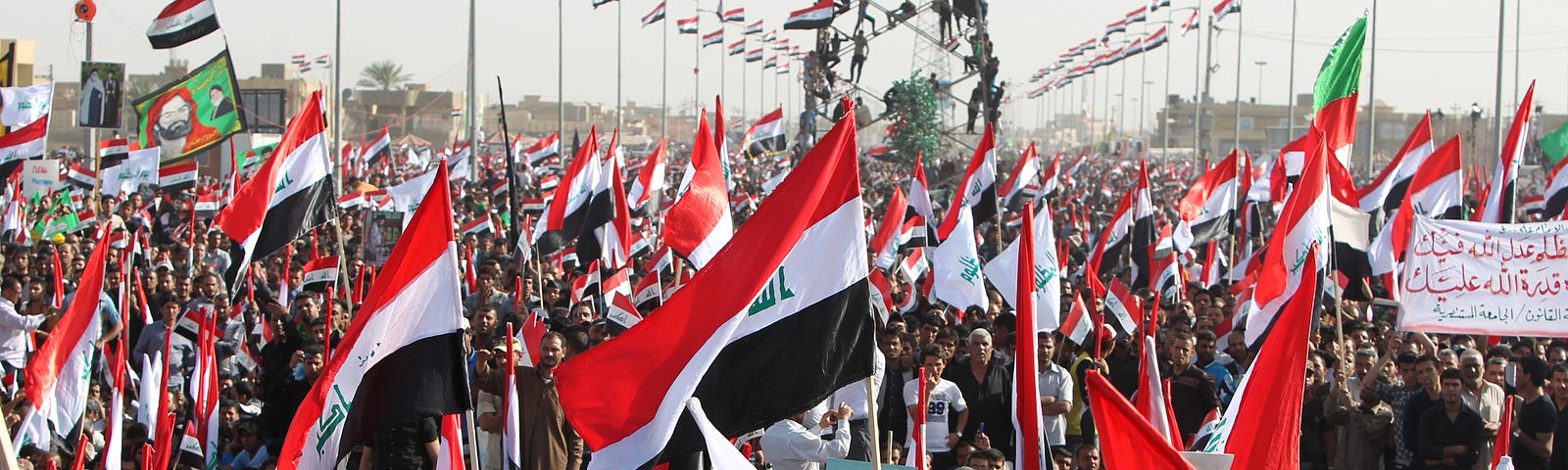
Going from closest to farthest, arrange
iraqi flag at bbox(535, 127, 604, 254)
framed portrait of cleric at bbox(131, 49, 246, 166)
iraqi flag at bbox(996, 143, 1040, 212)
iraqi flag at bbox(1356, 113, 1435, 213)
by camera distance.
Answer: iraqi flag at bbox(535, 127, 604, 254) < iraqi flag at bbox(1356, 113, 1435, 213) < framed portrait of cleric at bbox(131, 49, 246, 166) < iraqi flag at bbox(996, 143, 1040, 212)

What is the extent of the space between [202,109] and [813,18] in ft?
48.1

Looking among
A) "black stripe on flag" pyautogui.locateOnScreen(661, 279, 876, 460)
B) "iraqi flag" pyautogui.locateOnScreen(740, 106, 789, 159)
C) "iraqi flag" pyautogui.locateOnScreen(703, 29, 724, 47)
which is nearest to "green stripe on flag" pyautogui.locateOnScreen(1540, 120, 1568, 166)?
"iraqi flag" pyautogui.locateOnScreen(740, 106, 789, 159)

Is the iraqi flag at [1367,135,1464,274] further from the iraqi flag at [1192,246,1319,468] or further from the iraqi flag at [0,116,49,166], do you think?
the iraqi flag at [0,116,49,166]

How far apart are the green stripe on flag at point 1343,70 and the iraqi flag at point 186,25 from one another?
10.8m

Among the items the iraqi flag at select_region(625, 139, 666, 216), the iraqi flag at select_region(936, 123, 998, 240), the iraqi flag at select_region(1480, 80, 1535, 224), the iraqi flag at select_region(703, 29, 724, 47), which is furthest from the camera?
the iraqi flag at select_region(703, 29, 724, 47)

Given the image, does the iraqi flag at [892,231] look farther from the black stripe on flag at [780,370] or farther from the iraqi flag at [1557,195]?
the black stripe on flag at [780,370]

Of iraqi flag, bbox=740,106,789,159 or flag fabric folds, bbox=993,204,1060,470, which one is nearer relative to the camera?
flag fabric folds, bbox=993,204,1060,470

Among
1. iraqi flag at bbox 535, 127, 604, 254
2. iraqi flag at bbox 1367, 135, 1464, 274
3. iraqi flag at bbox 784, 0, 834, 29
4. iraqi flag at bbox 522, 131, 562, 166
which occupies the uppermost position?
iraqi flag at bbox 784, 0, 834, 29

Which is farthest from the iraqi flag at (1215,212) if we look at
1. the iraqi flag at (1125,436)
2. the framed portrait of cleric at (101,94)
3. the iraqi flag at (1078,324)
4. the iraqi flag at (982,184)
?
the framed portrait of cleric at (101,94)

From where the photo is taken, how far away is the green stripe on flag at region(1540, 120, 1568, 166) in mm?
20547

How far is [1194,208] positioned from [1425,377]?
9.84 meters

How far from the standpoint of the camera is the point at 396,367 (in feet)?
20.5

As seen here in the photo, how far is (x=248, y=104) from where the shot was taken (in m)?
36.3

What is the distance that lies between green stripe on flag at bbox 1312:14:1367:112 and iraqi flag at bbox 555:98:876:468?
1187 cm
